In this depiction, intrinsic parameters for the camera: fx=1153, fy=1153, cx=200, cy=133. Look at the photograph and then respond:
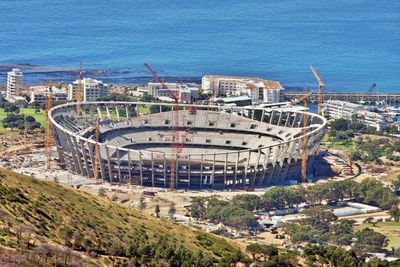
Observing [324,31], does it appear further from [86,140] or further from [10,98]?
[86,140]

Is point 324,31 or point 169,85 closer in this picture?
point 169,85

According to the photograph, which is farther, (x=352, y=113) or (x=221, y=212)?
(x=352, y=113)

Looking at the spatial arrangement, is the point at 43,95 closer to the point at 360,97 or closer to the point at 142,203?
the point at 360,97

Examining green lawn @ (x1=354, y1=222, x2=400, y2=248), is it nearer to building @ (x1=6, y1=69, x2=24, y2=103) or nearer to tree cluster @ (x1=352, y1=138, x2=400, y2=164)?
tree cluster @ (x1=352, y1=138, x2=400, y2=164)

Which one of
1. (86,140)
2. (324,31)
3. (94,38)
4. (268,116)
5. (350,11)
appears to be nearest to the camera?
(86,140)

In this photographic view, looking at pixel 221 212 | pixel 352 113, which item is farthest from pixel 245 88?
pixel 221 212

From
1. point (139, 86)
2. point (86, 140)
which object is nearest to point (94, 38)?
point (139, 86)

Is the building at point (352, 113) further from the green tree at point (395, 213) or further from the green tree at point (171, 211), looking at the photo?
the green tree at point (171, 211)
